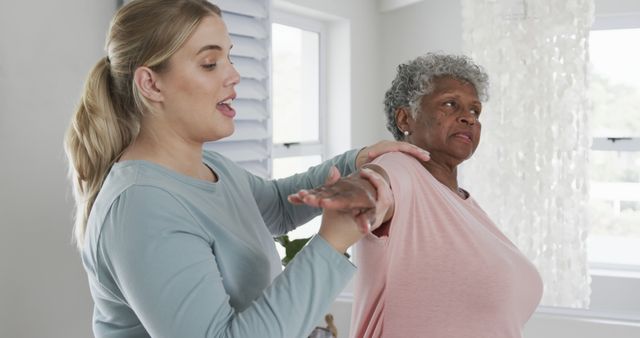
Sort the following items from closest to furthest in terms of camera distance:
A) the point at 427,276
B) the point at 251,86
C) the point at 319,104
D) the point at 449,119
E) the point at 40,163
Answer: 1. the point at 427,276
2. the point at 449,119
3. the point at 40,163
4. the point at 251,86
5. the point at 319,104

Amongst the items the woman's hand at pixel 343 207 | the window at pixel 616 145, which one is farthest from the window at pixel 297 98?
the woman's hand at pixel 343 207

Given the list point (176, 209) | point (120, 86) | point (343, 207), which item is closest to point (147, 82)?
point (120, 86)

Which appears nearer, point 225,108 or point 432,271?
point 225,108

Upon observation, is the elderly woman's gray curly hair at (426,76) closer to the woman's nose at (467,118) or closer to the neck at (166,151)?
the woman's nose at (467,118)

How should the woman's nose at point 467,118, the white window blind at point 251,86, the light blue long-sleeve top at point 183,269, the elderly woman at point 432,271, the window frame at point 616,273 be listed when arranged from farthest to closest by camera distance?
the window frame at point 616,273 → the white window blind at point 251,86 → the woman's nose at point 467,118 → the elderly woman at point 432,271 → the light blue long-sleeve top at point 183,269

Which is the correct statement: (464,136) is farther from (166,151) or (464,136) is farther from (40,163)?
(40,163)

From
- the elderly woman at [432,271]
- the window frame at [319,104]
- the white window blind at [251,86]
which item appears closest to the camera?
the elderly woman at [432,271]

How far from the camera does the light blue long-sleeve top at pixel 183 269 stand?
79 centimetres

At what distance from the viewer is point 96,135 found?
97cm

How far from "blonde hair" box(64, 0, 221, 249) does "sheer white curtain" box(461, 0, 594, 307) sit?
7.01ft

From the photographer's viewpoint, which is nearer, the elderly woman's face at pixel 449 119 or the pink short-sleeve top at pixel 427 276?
the pink short-sleeve top at pixel 427 276

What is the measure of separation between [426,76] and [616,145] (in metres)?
2.41

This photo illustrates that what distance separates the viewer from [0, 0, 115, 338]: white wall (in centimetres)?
128

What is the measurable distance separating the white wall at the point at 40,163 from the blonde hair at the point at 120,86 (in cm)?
36
